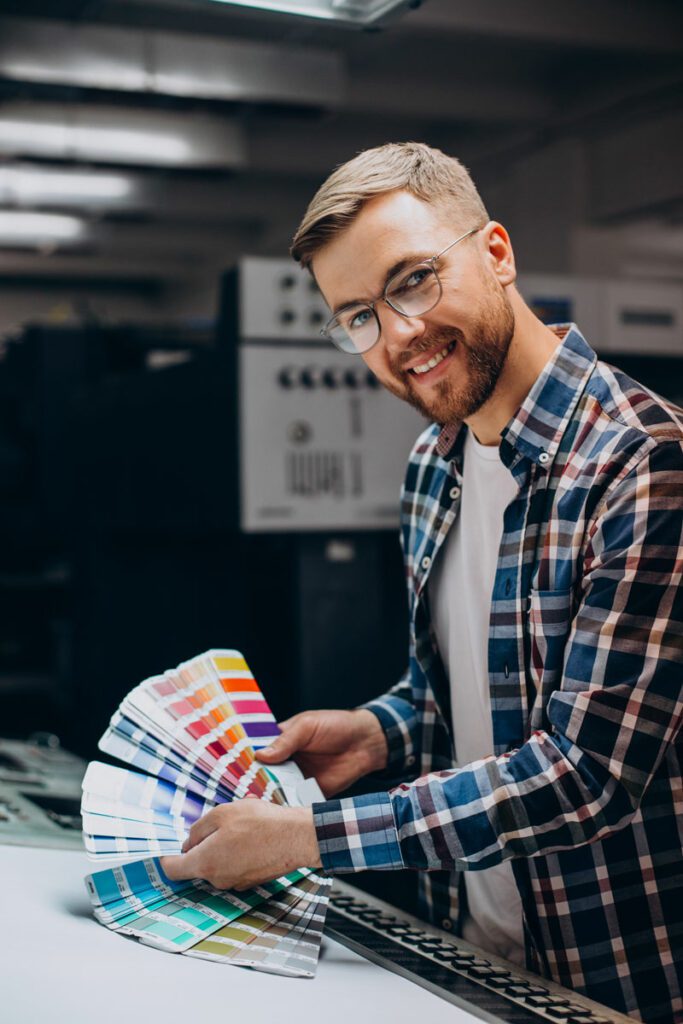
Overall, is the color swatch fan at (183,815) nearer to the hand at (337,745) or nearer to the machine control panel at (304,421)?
the hand at (337,745)

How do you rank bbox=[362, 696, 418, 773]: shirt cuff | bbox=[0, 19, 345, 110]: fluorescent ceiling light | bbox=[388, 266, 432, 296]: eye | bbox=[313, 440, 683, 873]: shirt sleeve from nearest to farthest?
bbox=[313, 440, 683, 873]: shirt sleeve, bbox=[388, 266, 432, 296]: eye, bbox=[362, 696, 418, 773]: shirt cuff, bbox=[0, 19, 345, 110]: fluorescent ceiling light

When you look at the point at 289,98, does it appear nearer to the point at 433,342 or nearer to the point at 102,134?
the point at 102,134

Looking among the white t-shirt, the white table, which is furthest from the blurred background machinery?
the white table

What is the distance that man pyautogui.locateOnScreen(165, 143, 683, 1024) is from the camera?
1057 mm

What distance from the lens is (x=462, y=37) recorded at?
5.31 m

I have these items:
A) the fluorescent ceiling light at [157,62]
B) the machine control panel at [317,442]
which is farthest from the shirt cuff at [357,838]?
the fluorescent ceiling light at [157,62]

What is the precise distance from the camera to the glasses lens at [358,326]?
48.2 inches

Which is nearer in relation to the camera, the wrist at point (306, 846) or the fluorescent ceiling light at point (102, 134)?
the wrist at point (306, 846)

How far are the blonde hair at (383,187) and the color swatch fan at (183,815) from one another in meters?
0.46

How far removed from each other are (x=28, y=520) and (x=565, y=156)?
4116 millimetres

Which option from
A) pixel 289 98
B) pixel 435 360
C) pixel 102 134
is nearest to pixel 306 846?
pixel 435 360

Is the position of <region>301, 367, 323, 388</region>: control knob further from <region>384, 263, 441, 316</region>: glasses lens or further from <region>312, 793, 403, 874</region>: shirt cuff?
<region>312, 793, 403, 874</region>: shirt cuff

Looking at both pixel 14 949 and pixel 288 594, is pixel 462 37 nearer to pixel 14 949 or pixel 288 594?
pixel 288 594

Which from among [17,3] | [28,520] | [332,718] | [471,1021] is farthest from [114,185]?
[471,1021]
